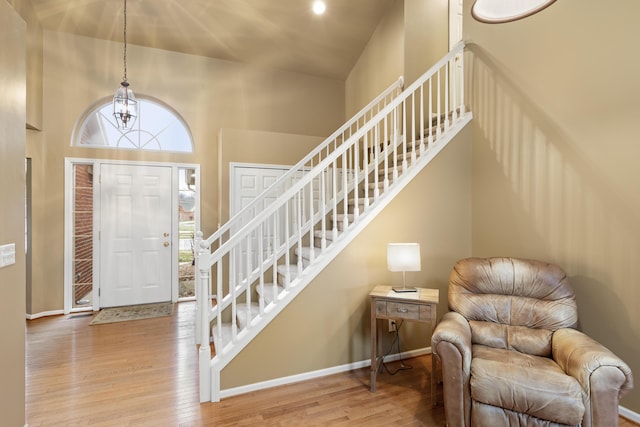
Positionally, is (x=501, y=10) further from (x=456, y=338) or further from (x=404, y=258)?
(x=456, y=338)

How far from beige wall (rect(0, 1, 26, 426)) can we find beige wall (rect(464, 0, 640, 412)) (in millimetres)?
3776

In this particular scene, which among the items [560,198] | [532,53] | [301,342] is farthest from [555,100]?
[301,342]

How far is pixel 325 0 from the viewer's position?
4180 millimetres

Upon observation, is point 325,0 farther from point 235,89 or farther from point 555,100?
point 555,100

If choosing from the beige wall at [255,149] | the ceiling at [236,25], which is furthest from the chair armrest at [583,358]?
the ceiling at [236,25]

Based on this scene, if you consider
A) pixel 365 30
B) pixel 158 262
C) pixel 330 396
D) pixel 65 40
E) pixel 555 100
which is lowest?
pixel 330 396

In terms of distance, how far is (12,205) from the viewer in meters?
1.77

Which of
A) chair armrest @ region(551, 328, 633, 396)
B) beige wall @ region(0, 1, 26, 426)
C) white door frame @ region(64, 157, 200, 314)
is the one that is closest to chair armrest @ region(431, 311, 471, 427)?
chair armrest @ region(551, 328, 633, 396)

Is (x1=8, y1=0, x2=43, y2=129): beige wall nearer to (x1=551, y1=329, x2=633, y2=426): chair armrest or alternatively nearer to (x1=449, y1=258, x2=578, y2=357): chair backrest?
(x1=449, y1=258, x2=578, y2=357): chair backrest

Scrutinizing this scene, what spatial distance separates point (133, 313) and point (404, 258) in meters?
3.93

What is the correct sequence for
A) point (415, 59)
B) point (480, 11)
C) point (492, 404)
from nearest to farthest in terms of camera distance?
point (480, 11)
point (492, 404)
point (415, 59)

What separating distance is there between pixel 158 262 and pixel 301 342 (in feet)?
10.7

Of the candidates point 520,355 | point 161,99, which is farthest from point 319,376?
point 161,99

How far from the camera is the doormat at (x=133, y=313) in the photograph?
4059 mm
